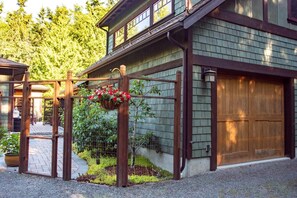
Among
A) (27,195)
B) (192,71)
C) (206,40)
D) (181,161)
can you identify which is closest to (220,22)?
(206,40)

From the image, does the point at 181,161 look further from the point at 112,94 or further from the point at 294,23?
the point at 294,23

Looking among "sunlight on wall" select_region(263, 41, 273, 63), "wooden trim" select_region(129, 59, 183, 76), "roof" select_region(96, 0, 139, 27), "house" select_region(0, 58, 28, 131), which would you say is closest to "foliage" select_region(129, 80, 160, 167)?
"wooden trim" select_region(129, 59, 183, 76)

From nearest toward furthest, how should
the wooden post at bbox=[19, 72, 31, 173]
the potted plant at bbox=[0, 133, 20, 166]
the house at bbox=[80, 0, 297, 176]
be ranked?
1. the wooden post at bbox=[19, 72, 31, 173]
2. the house at bbox=[80, 0, 297, 176]
3. the potted plant at bbox=[0, 133, 20, 166]

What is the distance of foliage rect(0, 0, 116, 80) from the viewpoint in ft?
64.1

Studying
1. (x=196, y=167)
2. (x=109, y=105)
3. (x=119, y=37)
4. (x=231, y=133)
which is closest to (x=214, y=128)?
(x=231, y=133)

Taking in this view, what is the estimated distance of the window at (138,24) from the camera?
8945 mm

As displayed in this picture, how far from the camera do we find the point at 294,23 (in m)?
8.02

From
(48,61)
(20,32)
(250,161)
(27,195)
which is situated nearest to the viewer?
(27,195)

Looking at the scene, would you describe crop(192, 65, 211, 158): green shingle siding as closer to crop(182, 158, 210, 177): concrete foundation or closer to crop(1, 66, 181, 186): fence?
crop(182, 158, 210, 177): concrete foundation

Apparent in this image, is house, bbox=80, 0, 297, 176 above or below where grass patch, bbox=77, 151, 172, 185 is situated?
above

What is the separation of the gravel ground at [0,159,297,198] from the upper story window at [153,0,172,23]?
4.44 meters

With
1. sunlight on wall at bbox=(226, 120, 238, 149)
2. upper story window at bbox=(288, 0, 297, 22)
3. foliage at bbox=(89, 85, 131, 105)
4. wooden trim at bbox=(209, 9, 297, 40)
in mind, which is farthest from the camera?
upper story window at bbox=(288, 0, 297, 22)

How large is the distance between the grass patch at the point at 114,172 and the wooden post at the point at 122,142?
24cm

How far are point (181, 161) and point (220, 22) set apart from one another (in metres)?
3.33
